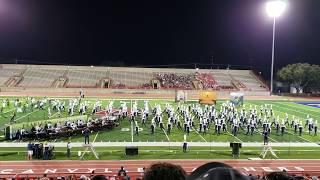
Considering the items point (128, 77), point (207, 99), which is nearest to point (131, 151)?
point (207, 99)

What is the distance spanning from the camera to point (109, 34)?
60.2m

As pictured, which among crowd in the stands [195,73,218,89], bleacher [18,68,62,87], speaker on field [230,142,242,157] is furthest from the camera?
crowd in the stands [195,73,218,89]

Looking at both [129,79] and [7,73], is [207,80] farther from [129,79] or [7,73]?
[7,73]

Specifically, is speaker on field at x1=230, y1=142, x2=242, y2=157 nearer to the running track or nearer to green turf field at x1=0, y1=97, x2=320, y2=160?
green turf field at x1=0, y1=97, x2=320, y2=160

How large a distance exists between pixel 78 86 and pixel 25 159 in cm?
3823

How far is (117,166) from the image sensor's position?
1585 cm

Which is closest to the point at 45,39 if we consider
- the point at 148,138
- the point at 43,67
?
the point at 43,67

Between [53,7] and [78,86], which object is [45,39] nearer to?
[53,7]

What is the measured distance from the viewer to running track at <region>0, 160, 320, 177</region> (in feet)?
49.7

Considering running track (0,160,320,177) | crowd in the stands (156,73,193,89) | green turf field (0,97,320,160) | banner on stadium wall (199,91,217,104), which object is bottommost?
running track (0,160,320,177)

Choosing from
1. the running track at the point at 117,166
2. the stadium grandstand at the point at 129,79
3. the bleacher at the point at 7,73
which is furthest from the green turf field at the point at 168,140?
the bleacher at the point at 7,73

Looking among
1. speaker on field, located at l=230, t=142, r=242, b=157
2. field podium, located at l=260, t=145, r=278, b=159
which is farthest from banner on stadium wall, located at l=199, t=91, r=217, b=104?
speaker on field, located at l=230, t=142, r=242, b=157

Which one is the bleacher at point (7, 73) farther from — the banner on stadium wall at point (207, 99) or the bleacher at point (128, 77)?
the banner on stadium wall at point (207, 99)

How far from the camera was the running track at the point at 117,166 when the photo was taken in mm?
15148
